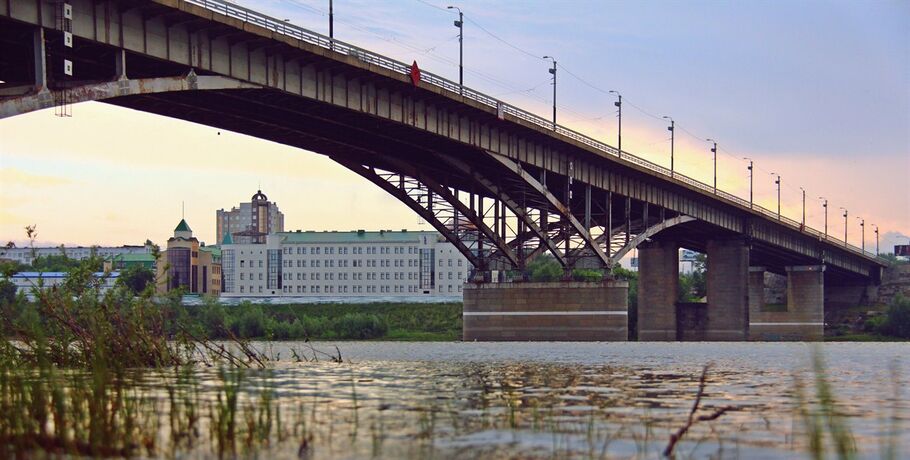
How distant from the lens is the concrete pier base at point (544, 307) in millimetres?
93938

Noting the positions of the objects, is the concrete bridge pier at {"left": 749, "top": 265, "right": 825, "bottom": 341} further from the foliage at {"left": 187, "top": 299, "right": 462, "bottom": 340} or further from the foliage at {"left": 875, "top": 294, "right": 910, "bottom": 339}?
the foliage at {"left": 187, "top": 299, "right": 462, "bottom": 340}

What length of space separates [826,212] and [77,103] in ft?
474

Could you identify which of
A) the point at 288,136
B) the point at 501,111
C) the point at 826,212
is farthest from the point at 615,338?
the point at 826,212

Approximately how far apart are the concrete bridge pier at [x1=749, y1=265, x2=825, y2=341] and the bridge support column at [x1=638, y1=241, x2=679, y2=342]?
1421 cm

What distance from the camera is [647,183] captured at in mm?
99938

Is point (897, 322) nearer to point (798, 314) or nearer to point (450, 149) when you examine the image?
point (798, 314)

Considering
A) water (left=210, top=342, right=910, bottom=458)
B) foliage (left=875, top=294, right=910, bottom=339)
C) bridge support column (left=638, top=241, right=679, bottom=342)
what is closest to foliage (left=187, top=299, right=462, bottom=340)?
bridge support column (left=638, top=241, right=679, bottom=342)

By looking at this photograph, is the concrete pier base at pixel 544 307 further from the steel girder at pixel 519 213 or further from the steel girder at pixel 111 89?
the steel girder at pixel 111 89

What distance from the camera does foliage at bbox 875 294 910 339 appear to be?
13788 centimetres

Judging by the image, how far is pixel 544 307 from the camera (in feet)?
309

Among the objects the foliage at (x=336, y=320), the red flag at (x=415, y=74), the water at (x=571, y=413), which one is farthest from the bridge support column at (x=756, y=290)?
the water at (x=571, y=413)

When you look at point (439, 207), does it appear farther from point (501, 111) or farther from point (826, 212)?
point (826, 212)

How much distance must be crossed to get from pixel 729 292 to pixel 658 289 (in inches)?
277

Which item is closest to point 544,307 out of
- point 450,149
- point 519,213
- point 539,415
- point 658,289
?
point 519,213
